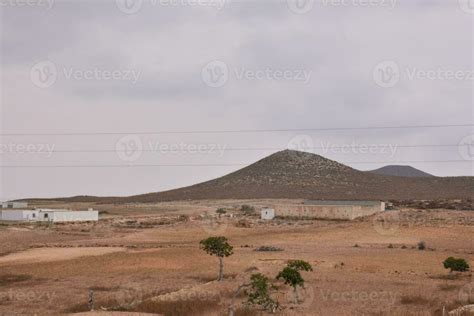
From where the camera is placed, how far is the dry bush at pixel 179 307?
27.4 meters

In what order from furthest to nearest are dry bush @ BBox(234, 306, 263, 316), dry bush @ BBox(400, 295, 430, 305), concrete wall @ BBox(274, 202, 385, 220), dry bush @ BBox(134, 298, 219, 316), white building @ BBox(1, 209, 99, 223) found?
white building @ BBox(1, 209, 99, 223) < concrete wall @ BBox(274, 202, 385, 220) < dry bush @ BBox(400, 295, 430, 305) < dry bush @ BBox(134, 298, 219, 316) < dry bush @ BBox(234, 306, 263, 316)

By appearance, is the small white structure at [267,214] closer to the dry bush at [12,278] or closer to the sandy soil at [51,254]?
the sandy soil at [51,254]

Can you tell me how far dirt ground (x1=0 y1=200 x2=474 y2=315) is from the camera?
29.3 meters

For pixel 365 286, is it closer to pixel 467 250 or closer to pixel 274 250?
pixel 274 250

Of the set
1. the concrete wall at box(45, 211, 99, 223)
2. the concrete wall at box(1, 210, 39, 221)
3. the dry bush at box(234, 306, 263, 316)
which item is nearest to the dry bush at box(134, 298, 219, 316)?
the dry bush at box(234, 306, 263, 316)

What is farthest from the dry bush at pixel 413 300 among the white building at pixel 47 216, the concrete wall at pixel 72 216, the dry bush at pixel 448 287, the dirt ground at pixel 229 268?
the concrete wall at pixel 72 216

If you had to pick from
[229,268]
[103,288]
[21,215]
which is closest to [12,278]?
[103,288]

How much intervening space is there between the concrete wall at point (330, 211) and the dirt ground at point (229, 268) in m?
6.79

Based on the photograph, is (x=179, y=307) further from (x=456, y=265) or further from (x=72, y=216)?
(x=72, y=216)

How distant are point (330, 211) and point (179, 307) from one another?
222ft

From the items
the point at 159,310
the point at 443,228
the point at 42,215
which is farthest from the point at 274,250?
the point at 42,215

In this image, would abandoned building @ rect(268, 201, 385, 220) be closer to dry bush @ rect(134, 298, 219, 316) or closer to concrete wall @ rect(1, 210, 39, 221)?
concrete wall @ rect(1, 210, 39, 221)

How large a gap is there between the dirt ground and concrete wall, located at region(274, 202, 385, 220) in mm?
6786

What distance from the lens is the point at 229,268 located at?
42812 mm
